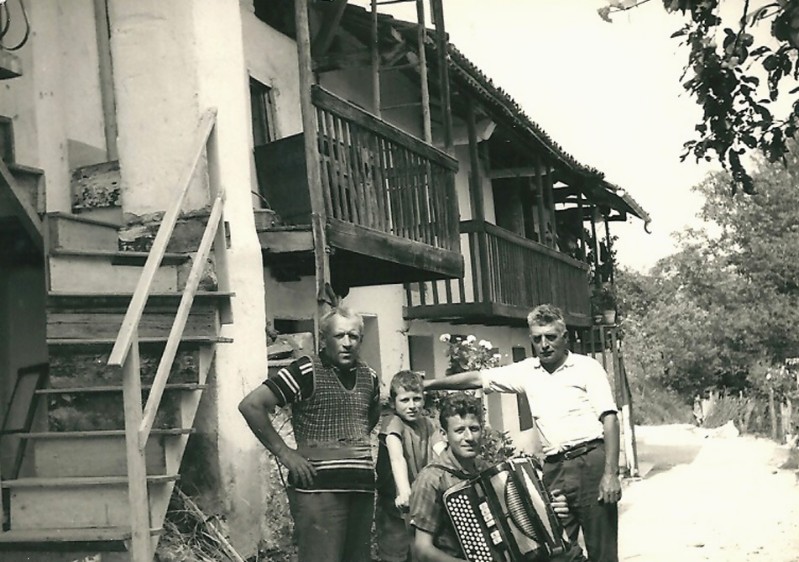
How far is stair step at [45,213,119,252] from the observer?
5.71 meters

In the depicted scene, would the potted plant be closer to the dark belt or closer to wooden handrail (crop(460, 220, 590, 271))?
wooden handrail (crop(460, 220, 590, 271))

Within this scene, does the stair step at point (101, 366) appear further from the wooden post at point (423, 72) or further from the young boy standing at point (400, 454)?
the wooden post at point (423, 72)

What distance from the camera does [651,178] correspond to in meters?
38.4

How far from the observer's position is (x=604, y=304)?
66.2 ft

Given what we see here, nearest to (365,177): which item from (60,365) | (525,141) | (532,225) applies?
(60,365)

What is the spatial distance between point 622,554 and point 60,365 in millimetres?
6478

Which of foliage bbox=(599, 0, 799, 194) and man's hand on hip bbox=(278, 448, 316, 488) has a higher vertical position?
foliage bbox=(599, 0, 799, 194)

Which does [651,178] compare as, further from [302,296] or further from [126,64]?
[126,64]

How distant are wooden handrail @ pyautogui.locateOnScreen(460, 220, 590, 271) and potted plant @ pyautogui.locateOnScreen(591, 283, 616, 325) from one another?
6.39 feet

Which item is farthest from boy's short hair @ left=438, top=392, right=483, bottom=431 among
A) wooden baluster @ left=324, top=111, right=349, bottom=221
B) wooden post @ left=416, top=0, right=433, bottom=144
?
wooden post @ left=416, top=0, right=433, bottom=144

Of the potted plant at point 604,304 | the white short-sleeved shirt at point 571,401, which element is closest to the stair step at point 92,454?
the white short-sleeved shirt at point 571,401

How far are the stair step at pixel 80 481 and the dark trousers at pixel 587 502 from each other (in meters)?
2.00

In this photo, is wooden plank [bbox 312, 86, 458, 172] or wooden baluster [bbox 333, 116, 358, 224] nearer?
wooden plank [bbox 312, 86, 458, 172]

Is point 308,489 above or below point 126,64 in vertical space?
below
